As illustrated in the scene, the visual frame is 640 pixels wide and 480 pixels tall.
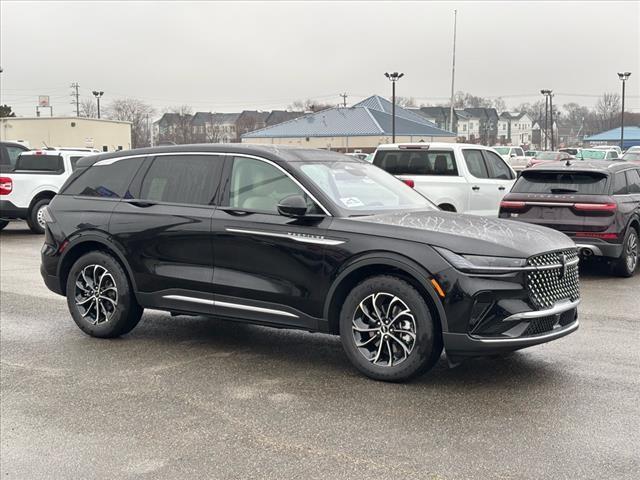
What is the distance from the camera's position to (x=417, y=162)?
1451 centimetres

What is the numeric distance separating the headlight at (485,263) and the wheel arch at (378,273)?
22 cm

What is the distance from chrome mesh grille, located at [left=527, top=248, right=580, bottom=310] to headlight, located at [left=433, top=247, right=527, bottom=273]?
13 cm

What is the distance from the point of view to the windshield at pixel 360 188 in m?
6.21

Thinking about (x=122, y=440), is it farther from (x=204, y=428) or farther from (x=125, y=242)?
(x=125, y=242)

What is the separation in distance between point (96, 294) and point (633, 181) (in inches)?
319

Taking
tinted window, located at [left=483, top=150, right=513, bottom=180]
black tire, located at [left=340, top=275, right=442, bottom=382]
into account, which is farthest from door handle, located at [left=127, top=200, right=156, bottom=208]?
tinted window, located at [left=483, top=150, right=513, bottom=180]

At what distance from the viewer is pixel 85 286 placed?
23.7 ft

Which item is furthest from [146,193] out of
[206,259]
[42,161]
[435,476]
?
[42,161]

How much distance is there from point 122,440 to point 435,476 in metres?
1.89

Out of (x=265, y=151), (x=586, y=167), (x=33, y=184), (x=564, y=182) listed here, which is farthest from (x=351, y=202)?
(x=33, y=184)

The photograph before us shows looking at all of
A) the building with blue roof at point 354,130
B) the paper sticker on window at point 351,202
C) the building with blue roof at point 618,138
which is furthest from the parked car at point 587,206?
the building with blue roof at point 618,138

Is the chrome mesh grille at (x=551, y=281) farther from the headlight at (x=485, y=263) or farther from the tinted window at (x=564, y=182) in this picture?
the tinted window at (x=564, y=182)

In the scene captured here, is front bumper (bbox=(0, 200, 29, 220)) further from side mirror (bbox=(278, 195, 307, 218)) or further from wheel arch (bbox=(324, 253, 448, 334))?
wheel arch (bbox=(324, 253, 448, 334))

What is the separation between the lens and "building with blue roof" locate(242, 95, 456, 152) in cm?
7581
